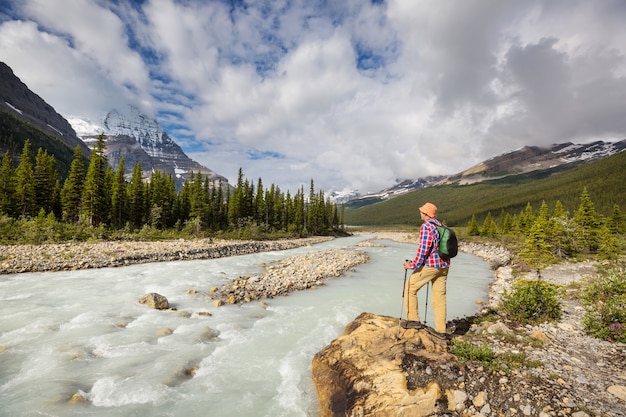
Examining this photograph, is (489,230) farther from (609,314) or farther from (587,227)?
(609,314)

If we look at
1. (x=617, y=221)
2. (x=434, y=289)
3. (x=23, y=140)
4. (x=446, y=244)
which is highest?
(x=23, y=140)

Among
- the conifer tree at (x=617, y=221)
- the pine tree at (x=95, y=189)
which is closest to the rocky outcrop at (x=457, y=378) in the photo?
the pine tree at (x=95, y=189)

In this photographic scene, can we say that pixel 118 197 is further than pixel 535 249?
Yes

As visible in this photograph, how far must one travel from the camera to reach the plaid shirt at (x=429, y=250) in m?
6.27

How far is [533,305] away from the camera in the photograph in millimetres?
8258

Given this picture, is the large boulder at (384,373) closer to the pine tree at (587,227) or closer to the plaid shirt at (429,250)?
the plaid shirt at (429,250)

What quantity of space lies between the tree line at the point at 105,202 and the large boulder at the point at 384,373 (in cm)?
3201

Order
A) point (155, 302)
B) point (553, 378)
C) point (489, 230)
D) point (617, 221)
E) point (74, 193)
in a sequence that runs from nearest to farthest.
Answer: point (553, 378) < point (155, 302) < point (74, 193) < point (617, 221) < point (489, 230)

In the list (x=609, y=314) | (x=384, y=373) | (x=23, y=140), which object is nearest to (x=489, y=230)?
(x=609, y=314)

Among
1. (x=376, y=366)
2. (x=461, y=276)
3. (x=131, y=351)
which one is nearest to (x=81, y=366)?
(x=131, y=351)

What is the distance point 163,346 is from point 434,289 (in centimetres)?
751

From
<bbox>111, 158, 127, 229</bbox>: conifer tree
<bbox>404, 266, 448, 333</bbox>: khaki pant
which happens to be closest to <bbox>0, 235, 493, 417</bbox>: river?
<bbox>404, 266, 448, 333</bbox>: khaki pant

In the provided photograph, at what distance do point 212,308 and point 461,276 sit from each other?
17934 mm

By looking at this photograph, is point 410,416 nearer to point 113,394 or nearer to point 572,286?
point 113,394
